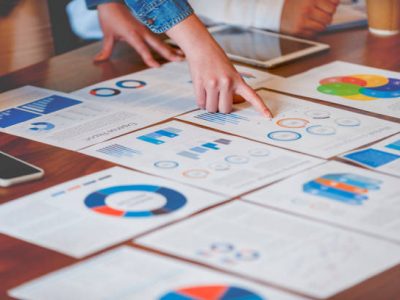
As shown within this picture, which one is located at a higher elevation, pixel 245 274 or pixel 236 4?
pixel 236 4

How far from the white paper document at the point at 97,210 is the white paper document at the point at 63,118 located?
18cm

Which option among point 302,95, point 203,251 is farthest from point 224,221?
point 302,95

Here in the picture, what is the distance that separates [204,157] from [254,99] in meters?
0.22

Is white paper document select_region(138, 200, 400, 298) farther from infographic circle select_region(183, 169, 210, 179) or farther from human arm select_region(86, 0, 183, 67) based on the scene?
human arm select_region(86, 0, 183, 67)

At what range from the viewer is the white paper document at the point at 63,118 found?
1424mm

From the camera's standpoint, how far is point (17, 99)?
1.61 meters

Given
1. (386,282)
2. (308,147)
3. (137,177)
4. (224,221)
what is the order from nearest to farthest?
(386,282) → (224,221) → (137,177) → (308,147)

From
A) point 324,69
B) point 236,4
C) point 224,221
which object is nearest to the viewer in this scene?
point 224,221

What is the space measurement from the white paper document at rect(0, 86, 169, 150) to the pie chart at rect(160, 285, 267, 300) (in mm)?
479

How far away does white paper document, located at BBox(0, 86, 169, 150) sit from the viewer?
1.42 m

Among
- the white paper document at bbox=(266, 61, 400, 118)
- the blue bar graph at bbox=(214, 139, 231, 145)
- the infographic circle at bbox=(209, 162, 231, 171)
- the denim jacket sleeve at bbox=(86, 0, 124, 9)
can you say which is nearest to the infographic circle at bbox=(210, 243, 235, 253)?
the infographic circle at bbox=(209, 162, 231, 171)

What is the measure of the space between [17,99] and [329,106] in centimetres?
55

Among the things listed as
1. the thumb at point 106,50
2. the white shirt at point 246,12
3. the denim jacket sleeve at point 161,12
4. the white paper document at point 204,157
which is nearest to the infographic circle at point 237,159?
the white paper document at point 204,157

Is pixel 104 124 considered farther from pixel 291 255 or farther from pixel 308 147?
pixel 291 255
